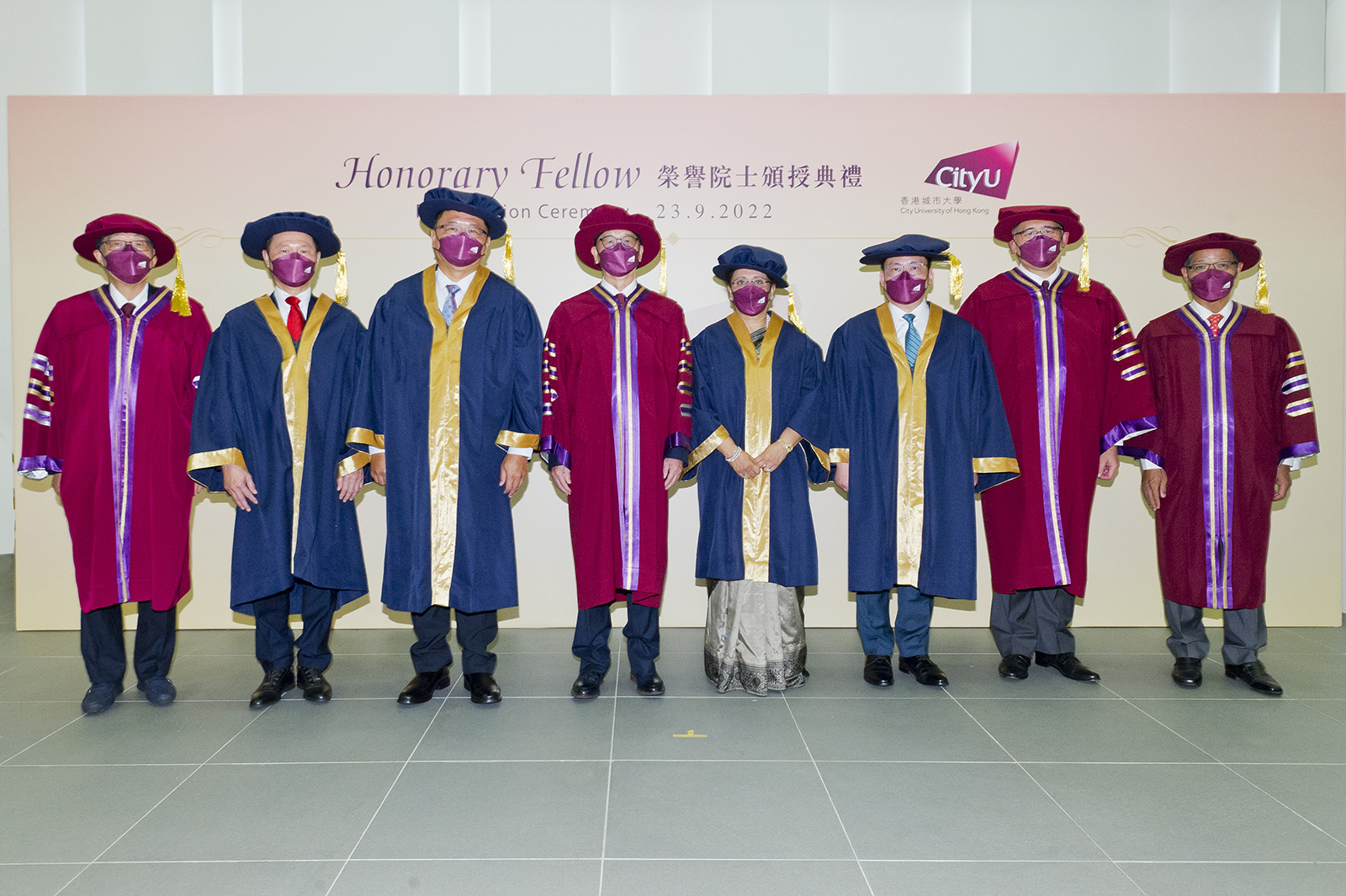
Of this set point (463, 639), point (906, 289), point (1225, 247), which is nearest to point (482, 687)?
point (463, 639)

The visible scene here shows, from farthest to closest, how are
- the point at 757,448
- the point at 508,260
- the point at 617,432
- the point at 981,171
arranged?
the point at 981,171 < the point at 508,260 < the point at 757,448 < the point at 617,432

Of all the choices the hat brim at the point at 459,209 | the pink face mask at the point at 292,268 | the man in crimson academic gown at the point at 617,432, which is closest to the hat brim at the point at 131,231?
the pink face mask at the point at 292,268

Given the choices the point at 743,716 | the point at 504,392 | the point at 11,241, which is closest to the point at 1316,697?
the point at 743,716

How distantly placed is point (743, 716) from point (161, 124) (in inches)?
161

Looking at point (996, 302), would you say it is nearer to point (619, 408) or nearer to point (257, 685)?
point (619, 408)

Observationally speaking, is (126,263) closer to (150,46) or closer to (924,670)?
(150,46)

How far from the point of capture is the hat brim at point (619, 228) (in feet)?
10.9

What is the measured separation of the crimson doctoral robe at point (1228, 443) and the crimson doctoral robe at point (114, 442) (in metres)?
3.96

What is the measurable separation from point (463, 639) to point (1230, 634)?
10.3ft

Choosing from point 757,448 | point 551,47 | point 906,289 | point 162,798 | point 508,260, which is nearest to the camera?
point 162,798

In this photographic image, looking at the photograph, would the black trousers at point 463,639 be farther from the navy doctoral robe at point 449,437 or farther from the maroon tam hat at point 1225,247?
the maroon tam hat at point 1225,247

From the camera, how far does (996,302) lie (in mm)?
3678

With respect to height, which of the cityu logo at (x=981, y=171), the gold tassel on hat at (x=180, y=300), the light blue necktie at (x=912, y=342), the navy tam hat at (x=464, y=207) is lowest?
the light blue necktie at (x=912, y=342)

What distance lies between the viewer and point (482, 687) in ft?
10.7
